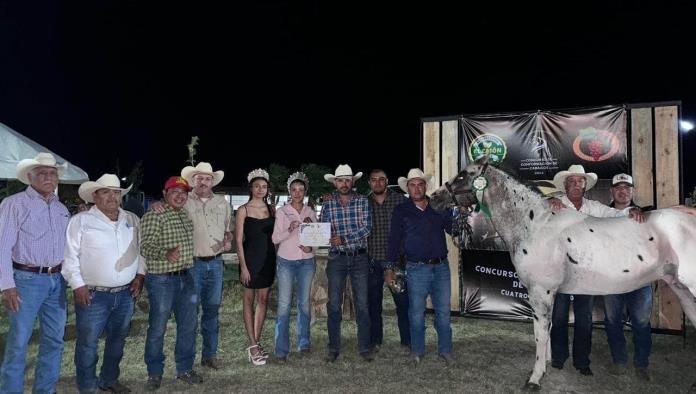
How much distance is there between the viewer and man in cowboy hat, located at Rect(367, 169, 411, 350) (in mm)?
5824

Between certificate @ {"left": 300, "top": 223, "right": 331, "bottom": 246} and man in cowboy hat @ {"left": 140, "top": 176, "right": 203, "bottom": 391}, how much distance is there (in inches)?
52.8

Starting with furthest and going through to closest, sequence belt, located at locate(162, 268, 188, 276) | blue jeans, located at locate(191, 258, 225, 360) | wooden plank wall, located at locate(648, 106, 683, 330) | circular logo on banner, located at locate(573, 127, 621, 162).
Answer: circular logo on banner, located at locate(573, 127, 621, 162) → wooden plank wall, located at locate(648, 106, 683, 330) → blue jeans, located at locate(191, 258, 225, 360) → belt, located at locate(162, 268, 188, 276)

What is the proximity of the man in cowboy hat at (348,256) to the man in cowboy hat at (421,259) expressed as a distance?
14.6 inches

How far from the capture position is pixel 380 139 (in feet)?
220

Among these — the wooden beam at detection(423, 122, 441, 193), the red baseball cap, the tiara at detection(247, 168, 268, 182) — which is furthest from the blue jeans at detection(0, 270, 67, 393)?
the wooden beam at detection(423, 122, 441, 193)

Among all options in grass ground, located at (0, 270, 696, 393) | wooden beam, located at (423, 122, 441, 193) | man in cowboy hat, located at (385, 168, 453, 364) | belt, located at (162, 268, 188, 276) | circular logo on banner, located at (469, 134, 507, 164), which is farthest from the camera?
wooden beam, located at (423, 122, 441, 193)

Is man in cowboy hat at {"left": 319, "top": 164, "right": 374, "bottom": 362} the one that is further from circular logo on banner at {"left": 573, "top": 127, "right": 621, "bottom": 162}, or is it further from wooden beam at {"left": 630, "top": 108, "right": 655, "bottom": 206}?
wooden beam at {"left": 630, "top": 108, "right": 655, "bottom": 206}

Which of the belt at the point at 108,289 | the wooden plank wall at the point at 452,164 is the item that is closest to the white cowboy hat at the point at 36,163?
the belt at the point at 108,289

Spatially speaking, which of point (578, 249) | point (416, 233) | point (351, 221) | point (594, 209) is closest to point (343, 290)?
point (351, 221)

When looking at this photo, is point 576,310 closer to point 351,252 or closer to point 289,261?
point 351,252

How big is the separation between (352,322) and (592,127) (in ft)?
17.2

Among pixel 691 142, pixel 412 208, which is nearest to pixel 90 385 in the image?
pixel 412 208

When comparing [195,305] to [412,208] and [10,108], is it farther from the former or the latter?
[10,108]

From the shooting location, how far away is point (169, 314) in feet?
15.2
